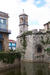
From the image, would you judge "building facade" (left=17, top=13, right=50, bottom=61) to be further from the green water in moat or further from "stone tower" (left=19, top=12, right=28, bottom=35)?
the green water in moat

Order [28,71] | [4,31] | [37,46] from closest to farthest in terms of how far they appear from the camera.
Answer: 1. [28,71]
2. [4,31]
3. [37,46]

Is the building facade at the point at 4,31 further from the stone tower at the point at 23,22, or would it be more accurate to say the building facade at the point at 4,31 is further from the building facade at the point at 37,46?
the stone tower at the point at 23,22

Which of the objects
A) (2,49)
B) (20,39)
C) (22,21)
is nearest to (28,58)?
(20,39)

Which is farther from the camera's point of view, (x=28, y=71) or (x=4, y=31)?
(x=4, y=31)

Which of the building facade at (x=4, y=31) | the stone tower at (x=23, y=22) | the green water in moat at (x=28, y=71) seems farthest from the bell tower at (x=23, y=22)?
the green water in moat at (x=28, y=71)

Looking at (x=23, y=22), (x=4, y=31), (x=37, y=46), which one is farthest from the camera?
(x=23, y=22)

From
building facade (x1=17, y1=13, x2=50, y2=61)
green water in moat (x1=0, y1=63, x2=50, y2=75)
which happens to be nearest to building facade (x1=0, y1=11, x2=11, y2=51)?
green water in moat (x1=0, y1=63, x2=50, y2=75)

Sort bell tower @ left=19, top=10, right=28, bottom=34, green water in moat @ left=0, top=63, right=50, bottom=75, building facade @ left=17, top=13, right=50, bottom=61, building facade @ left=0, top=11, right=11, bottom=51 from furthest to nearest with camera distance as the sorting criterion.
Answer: bell tower @ left=19, top=10, right=28, bottom=34
building facade @ left=17, top=13, right=50, bottom=61
building facade @ left=0, top=11, right=11, bottom=51
green water in moat @ left=0, top=63, right=50, bottom=75

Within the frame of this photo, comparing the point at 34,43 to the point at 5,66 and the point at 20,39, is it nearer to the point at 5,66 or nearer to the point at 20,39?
the point at 20,39

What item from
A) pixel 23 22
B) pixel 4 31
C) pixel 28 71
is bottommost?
pixel 28 71

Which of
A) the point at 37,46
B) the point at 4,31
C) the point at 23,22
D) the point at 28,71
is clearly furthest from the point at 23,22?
the point at 28,71

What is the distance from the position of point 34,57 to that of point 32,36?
5501 millimetres

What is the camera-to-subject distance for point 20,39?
41.6 m

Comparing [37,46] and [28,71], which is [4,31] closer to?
[28,71]
